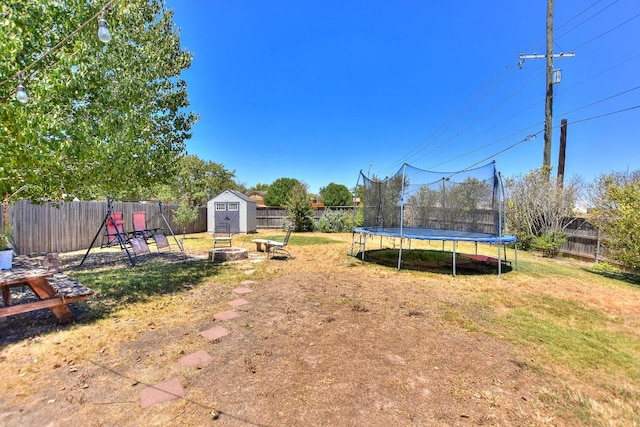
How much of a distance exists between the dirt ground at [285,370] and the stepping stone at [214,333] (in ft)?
0.24

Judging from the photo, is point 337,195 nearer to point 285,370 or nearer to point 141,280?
point 141,280

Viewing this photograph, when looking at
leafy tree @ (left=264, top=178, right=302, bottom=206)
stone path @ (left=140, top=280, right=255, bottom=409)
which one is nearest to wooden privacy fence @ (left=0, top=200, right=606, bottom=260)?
stone path @ (left=140, top=280, right=255, bottom=409)

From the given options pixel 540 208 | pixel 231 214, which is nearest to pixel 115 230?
pixel 231 214

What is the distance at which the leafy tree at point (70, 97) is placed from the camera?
10.1 ft

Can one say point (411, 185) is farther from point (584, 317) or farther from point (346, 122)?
point (346, 122)

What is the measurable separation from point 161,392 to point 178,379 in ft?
0.57

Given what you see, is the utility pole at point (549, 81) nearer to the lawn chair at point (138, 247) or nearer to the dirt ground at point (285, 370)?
the dirt ground at point (285, 370)

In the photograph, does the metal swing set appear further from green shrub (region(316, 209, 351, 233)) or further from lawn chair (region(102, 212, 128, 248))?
green shrub (region(316, 209, 351, 233))

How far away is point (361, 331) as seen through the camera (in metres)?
3.24

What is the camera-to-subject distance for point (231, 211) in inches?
663

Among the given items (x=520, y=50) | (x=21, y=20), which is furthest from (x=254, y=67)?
(x=520, y=50)

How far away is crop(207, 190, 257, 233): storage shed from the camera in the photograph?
663 inches

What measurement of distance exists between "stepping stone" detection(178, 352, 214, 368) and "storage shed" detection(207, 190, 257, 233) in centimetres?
1466

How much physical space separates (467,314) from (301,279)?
314 centimetres
